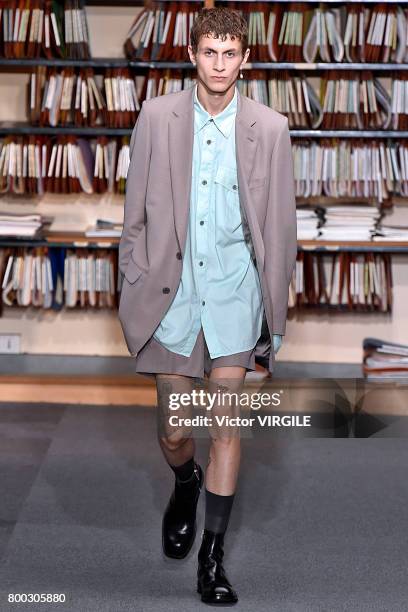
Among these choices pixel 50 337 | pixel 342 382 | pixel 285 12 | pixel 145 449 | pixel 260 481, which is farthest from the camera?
pixel 50 337

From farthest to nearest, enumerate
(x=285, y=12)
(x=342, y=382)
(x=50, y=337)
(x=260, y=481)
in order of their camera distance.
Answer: (x=50, y=337)
(x=285, y=12)
(x=260, y=481)
(x=342, y=382)

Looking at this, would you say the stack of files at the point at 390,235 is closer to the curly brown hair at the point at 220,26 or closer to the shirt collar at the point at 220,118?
the shirt collar at the point at 220,118

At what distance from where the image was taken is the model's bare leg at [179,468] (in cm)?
307

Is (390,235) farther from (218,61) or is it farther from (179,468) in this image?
(218,61)

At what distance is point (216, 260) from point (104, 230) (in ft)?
7.07

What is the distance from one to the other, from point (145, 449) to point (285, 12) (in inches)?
81.0

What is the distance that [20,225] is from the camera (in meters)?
4.97

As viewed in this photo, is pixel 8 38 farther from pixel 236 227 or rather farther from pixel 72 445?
pixel 236 227

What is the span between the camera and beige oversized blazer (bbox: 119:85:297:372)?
2.92 m

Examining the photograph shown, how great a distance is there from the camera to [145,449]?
14.3 ft

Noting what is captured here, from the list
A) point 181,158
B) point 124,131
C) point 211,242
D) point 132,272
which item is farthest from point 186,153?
point 124,131

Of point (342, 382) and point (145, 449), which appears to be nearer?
point (342, 382)

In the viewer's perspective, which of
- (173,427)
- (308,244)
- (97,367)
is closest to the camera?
(173,427)

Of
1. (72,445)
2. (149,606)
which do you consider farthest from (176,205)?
(72,445)
